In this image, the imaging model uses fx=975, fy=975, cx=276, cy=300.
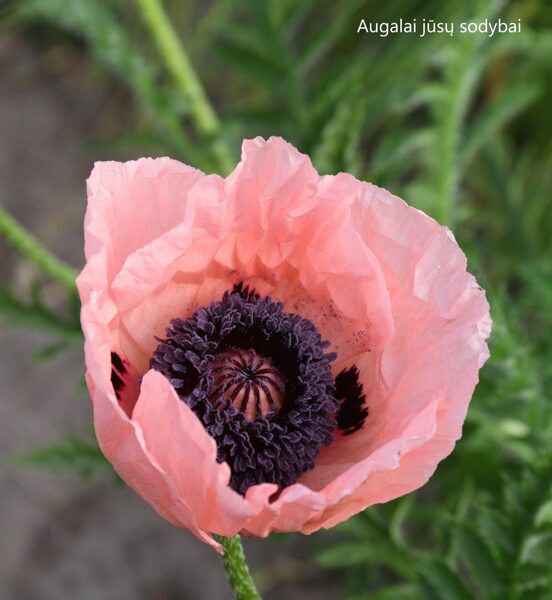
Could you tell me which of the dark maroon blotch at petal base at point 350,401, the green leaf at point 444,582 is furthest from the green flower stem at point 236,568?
the green leaf at point 444,582

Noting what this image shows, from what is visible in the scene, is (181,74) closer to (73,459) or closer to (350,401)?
(73,459)

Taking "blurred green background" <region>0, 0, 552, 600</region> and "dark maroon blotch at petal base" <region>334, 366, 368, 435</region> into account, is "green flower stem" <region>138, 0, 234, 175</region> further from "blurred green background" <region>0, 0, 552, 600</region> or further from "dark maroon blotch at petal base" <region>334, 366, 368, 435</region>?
"dark maroon blotch at petal base" <region>334, 366, 368, 435</region>

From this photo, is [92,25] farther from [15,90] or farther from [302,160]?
[15,90]

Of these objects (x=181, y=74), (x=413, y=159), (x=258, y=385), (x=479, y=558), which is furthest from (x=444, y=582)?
(x=413, y=159)

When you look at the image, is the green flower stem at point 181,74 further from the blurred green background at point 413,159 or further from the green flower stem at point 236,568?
the green flower stem at point 236,568

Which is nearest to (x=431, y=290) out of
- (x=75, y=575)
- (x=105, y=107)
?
(x=75, y=575)

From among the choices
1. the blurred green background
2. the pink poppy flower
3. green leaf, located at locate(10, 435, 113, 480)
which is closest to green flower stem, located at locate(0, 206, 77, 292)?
the blurred green background

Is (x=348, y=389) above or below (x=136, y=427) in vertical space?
above
